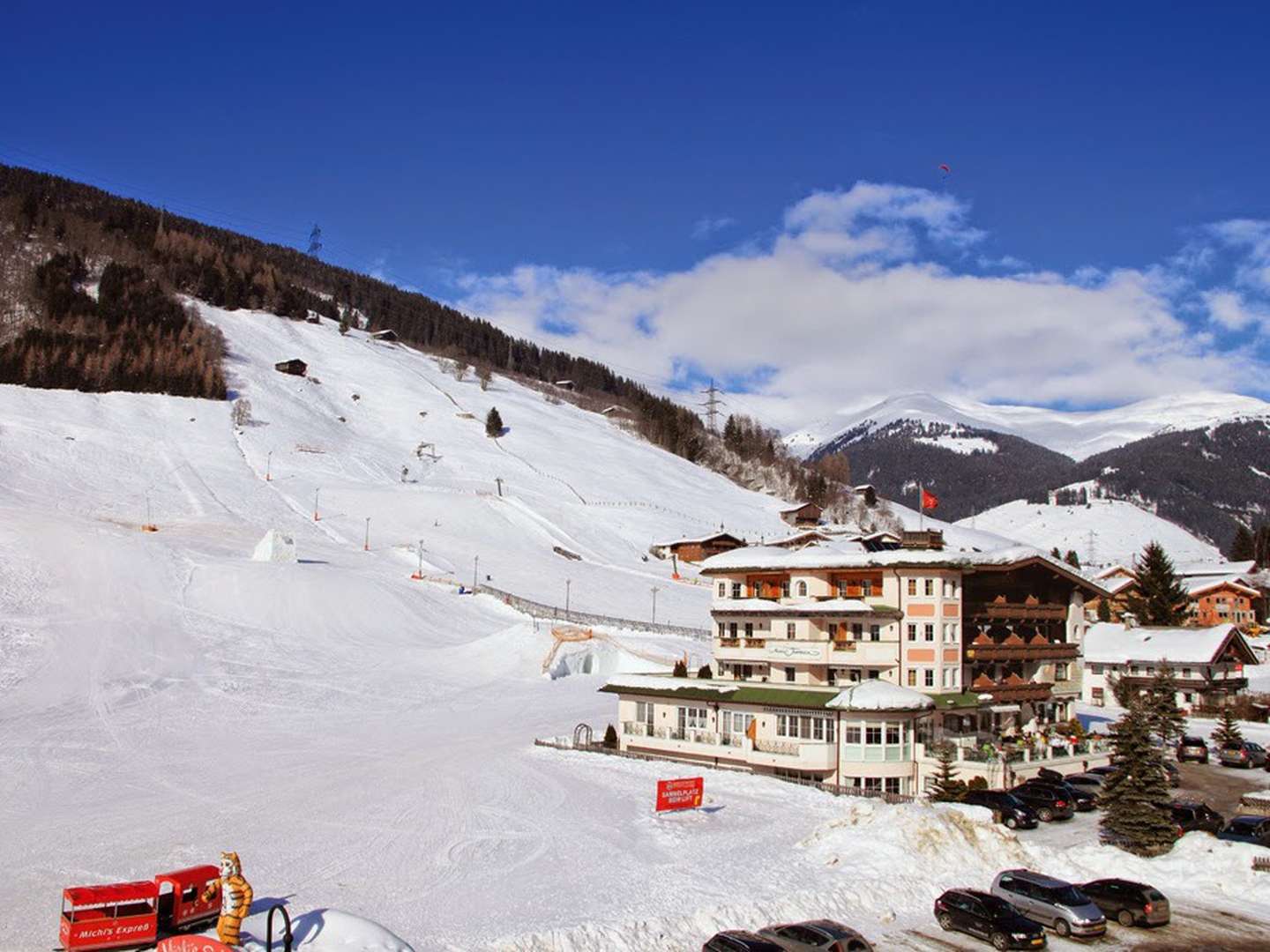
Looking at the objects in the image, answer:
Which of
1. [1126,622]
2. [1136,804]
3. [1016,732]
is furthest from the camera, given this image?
[1126,622]

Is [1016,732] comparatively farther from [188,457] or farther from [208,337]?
[208,337]

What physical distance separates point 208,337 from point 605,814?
146523 mm

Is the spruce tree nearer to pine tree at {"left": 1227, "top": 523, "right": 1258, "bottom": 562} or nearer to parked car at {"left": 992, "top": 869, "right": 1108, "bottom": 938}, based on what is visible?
pine tree at {"left": 1227, "top": 523, "right": 1258, "bottom": 562}

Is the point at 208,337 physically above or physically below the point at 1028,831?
above

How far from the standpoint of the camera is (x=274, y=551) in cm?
7725

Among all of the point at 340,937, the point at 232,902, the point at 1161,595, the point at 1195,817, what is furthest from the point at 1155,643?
the point at 232,902

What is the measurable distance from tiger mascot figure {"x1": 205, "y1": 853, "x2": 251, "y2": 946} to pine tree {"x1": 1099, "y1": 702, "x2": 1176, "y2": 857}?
25.7m

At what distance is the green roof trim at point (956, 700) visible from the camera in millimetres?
42000

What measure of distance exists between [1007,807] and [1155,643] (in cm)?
3734

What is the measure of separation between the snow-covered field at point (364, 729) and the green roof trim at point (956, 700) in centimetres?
861

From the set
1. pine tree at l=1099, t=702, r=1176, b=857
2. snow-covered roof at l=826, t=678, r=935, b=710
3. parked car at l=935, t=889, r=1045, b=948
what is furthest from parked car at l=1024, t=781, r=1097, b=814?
parked car at l=935, t=889, r=1045, b=948

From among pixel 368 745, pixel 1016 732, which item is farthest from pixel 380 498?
pixel 1016 732

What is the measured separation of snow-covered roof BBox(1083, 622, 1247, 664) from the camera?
63406 millimetres

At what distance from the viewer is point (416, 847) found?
28.9m
